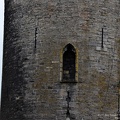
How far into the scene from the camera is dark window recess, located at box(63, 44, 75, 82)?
1619 cm

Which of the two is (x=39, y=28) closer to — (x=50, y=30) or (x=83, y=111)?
(x=50, y=30)

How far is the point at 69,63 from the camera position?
16.3 metres

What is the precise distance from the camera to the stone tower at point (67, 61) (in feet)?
52.3

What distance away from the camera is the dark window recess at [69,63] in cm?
1619

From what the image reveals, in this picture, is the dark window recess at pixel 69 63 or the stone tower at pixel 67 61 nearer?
the stone tower at pixel 67 61

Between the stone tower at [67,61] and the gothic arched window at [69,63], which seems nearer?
the stone tower at [67,61]

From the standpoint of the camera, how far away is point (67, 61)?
16312 millimetres

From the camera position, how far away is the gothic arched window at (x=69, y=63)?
1617 centimetres

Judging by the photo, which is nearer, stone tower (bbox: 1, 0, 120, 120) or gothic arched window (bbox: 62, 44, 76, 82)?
stone tower (bbox: 1, 0, 120, 120)

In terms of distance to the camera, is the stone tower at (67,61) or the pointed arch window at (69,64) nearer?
the stone tower at (67,61)

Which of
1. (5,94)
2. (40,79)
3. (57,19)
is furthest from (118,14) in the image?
(5,94)

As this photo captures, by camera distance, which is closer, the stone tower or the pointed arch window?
the stone tower

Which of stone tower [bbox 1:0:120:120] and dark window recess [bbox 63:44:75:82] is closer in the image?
stone tower [bbox 1:0:120:120]

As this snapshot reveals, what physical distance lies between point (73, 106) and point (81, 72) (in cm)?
100
